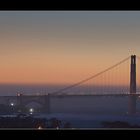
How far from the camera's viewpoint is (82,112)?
647 cm

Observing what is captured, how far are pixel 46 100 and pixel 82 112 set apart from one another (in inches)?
68.8
